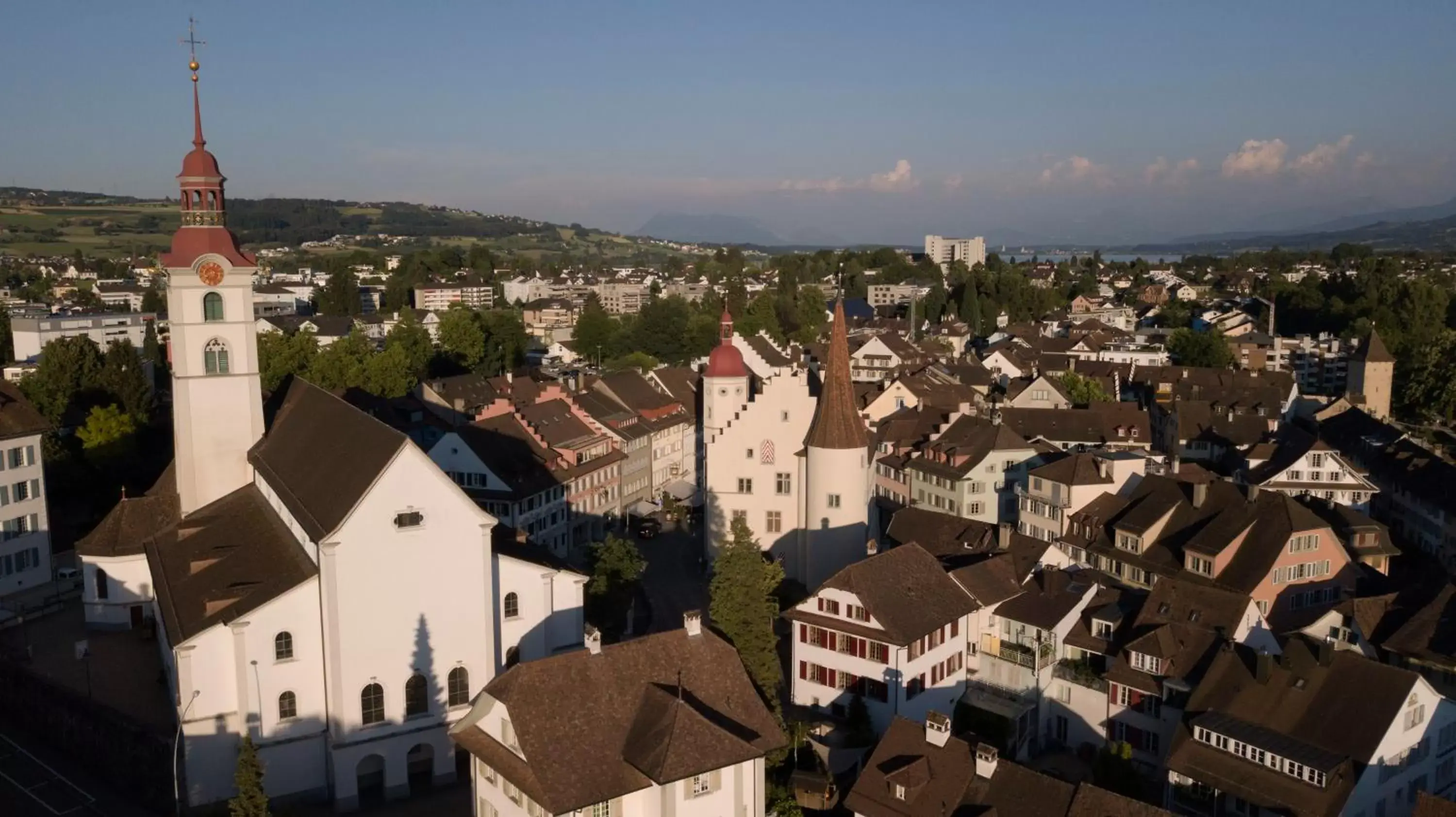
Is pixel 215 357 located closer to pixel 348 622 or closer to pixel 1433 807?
pixel 348 622

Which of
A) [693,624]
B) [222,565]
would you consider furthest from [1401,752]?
[222,565]

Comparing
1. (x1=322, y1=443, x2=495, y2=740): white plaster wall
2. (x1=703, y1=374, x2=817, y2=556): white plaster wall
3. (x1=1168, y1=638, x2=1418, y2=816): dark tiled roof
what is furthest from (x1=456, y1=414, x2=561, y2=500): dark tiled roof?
(x1=1168, y1=638, x2=1418, y2=816): dark tiled roof

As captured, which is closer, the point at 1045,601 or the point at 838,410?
the point at 1045,601

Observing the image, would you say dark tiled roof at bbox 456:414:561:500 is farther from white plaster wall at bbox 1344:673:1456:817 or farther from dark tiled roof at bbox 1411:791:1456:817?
dark tiled roof at bbox 1411:791:1456:817

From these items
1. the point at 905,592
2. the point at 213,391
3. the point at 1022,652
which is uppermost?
the point at 213,391

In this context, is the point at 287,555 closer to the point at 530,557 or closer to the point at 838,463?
the point at 530,557

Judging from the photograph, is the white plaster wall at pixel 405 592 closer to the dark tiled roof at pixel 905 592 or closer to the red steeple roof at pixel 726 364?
the dark tiled roof at pixel 905 592

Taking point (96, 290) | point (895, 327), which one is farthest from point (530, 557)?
point (96, 290)
